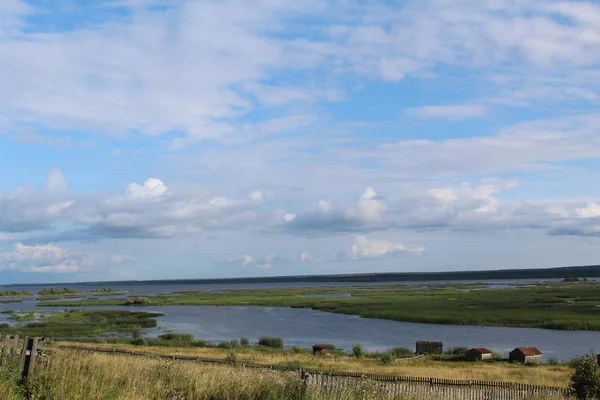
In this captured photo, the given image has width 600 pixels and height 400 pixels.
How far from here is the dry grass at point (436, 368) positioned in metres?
30.6

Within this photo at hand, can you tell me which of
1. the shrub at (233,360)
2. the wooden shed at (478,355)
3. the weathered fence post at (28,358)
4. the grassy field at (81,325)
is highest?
the weathered fence post at (28,358)

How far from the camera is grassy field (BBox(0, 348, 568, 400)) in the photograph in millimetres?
10203

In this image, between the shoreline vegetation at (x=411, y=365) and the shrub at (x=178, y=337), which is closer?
the shoreline vegetation at (x=411, y=365)

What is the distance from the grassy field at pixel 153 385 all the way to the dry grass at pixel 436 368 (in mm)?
19974

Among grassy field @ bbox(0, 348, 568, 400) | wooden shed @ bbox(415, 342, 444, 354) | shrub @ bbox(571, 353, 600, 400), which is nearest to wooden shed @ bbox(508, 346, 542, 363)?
wooden shed @ bbox(415, 342, 444, 354)

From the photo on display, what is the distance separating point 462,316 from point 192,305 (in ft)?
192

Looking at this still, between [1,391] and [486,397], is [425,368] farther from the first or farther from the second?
[1,391]

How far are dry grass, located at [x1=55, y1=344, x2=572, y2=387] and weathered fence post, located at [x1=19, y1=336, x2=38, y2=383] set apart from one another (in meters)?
22.8

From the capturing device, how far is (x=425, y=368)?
34781 mm

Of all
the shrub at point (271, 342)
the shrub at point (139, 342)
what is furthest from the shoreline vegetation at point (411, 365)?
the shrub at point (139, 342)

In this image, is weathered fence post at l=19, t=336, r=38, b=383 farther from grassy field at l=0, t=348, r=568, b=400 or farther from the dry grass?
the dry grass

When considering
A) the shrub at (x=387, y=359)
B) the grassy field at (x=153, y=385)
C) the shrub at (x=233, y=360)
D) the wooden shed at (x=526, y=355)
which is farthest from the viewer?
the wooden shed at (x=526, y=355)

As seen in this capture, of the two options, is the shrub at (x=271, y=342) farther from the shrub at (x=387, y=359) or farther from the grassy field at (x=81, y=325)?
the grassy field at (x=81, y=325)

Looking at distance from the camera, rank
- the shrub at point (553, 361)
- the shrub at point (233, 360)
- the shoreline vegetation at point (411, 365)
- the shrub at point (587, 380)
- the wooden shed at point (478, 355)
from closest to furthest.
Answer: the shrub at point (587, 380), the shrub at point (233, 360), the shoreline vegetation at point (411, 365), the shrub at point (553, 361), the wooden shed at point (478, 355)
